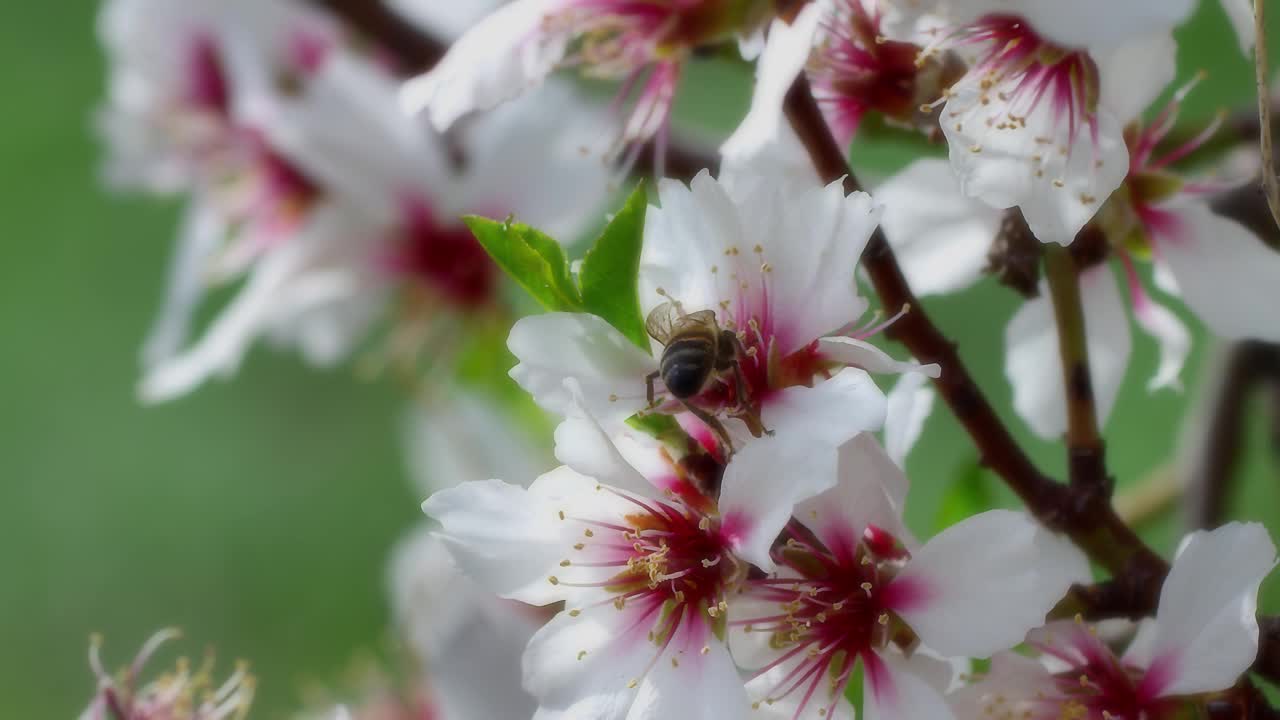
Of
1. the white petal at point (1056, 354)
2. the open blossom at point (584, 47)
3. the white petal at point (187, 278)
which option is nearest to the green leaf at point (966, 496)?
the white petal at point (1056, 354)

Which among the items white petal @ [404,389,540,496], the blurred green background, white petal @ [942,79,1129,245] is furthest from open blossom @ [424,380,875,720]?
the blurred green background

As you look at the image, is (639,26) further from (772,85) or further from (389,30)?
(389,30)

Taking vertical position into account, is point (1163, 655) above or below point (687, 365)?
below

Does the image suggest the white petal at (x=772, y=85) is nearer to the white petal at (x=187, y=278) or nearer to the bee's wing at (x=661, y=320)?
the bee's wing at (x=661, y=320)

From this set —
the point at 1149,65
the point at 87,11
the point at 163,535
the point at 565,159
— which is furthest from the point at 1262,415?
the point at 87,11

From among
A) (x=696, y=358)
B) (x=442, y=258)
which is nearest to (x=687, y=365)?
(x=696, y=358)

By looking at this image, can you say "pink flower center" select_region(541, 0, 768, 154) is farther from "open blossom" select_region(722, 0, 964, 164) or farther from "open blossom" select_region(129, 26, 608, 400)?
"open blossom" select_region(129, 26, 608, 400)
